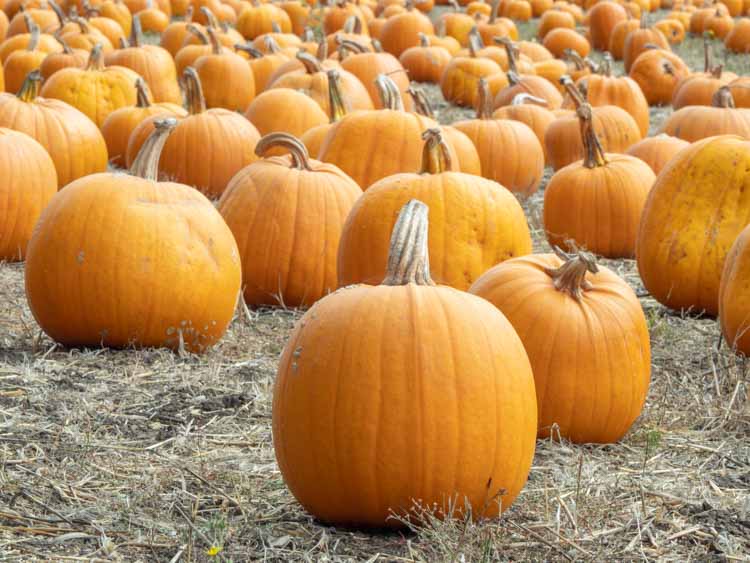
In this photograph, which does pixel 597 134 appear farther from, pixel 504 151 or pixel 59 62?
pixel 59 62

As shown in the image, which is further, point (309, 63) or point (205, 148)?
point (309, 63)

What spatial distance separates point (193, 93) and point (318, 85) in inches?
63.6

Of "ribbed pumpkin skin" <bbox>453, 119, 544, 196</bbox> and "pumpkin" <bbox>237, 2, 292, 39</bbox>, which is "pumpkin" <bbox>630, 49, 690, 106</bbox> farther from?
"pumpkin" <bbox>237, 2, 292, 39</bbox>

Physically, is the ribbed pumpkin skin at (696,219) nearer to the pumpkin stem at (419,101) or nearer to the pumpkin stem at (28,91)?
the pumpkin stem at (419,101)

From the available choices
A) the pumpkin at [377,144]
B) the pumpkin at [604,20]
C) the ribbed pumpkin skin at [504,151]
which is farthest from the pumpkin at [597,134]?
the pumpkin at [604,20]

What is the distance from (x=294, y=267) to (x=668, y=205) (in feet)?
5.07

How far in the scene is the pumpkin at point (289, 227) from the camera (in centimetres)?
530

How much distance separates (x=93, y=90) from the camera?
8.93 meters

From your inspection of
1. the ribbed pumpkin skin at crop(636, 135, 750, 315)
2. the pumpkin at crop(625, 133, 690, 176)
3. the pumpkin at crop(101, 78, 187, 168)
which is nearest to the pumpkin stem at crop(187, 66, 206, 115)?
the pumpkin at crop(101, 78, 187, 168)

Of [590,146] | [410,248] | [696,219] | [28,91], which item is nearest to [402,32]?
[28,91]

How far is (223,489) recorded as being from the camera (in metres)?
3.28

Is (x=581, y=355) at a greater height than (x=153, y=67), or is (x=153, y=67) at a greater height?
(x=581, y=355)

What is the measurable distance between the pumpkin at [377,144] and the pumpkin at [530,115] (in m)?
2.68

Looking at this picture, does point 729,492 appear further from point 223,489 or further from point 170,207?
point 170,207
